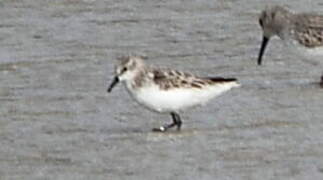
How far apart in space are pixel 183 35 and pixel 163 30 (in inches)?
9.0

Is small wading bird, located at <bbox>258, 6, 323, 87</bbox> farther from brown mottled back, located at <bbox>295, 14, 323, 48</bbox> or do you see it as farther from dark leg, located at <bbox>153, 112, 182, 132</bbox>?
dark leg, located at <bbox>153, 112, 182, 132</bbox>

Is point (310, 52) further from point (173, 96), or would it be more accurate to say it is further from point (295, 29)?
point (173, 96)

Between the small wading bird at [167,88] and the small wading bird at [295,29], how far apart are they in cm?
222

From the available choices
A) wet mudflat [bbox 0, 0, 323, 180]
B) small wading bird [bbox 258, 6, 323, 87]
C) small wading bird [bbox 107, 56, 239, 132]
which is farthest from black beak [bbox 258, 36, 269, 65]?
small wading bird [bbox 107, 56, 239, 132]

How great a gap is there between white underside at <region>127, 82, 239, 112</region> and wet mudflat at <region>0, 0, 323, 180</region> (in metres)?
0.22

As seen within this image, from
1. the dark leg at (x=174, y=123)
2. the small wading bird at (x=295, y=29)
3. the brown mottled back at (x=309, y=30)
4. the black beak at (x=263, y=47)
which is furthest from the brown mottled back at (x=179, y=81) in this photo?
the black beak at (x=263, y=47)

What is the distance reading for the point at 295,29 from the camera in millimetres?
15062

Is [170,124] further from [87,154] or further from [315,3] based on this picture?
[315,3]

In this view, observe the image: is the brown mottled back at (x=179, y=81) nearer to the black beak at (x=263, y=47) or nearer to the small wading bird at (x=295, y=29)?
the small wading bird at (x=295, y=29)

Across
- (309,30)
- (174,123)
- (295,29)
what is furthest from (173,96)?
(295,29)

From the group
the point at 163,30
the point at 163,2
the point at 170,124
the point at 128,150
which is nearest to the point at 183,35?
the point at 163,30

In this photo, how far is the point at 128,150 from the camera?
37.9ft

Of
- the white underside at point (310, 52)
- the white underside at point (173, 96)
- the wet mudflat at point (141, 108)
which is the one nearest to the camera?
the wet mudflat at point (141, 108)

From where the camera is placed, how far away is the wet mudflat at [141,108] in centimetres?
1109
